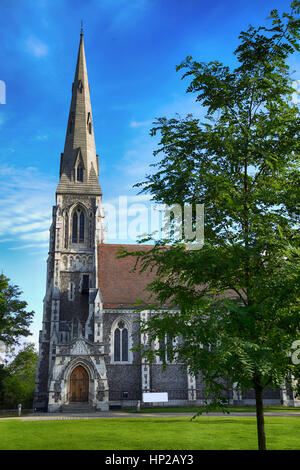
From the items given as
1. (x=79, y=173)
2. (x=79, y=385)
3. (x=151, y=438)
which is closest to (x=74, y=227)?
(x=79, y=173)

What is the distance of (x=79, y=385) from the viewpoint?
28.0 metres

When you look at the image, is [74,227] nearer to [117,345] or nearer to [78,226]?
[78,226]

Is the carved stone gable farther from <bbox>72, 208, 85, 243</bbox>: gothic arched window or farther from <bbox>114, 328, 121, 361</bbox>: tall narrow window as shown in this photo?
<bbox>72, 208, 85, 243</bbox>: gothic arched window

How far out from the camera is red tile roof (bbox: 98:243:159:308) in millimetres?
31406

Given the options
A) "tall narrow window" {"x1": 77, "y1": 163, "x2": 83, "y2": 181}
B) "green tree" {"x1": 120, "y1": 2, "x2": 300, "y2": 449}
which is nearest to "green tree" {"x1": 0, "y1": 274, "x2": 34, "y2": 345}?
"tall narrow window" {"x1": 77, "y1": 163, "x2": 83, "y2": 181}

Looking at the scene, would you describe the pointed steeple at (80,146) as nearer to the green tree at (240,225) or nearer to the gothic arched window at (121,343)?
the gothic arched window at (121,343)

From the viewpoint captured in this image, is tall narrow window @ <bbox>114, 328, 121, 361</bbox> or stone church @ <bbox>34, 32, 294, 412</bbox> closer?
stone church @ <bbox>34, 32, 294, 412</bbox>

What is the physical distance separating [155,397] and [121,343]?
499 centimetres

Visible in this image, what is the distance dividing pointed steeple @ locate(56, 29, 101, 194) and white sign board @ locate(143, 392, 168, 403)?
18194 millimetres

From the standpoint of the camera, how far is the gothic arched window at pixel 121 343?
30.1m

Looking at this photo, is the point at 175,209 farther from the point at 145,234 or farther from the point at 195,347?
the point at 195,347

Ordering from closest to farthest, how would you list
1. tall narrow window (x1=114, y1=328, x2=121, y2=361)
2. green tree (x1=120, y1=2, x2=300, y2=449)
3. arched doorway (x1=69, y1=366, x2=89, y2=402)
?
green tree (x1=120, y1=2, x2=300, y2=449) → arched doorway (x1=69, y1=366, x2=89, y2=402) → tall narrow window (x1=114, y1=328, x2=121, y2=361)

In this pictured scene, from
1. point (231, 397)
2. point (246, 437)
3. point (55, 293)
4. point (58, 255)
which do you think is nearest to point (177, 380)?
point (231, 397)

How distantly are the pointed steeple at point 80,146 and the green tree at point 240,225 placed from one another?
27498mm
